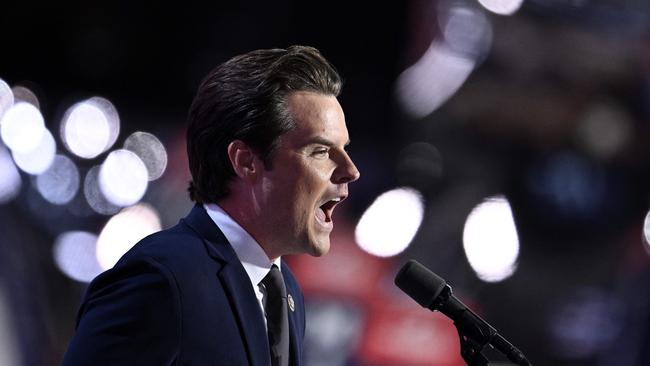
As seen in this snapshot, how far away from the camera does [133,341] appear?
1482 millimetres

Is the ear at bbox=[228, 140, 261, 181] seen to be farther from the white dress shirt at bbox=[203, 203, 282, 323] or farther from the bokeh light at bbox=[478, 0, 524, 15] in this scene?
the bokeh light at bbox=[478, 0, 524, 15]

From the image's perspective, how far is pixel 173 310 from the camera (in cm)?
153

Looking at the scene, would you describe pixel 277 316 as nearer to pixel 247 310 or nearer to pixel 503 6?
pixel 247 310

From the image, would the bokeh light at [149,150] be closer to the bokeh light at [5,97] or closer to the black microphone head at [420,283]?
the bokeh light at [5,97]

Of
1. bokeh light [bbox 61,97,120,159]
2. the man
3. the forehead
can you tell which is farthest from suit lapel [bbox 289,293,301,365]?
bokeh light [bbox 61,97,120,159]

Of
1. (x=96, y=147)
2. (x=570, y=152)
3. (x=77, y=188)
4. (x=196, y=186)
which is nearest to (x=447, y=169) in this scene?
(x=570, y=152)

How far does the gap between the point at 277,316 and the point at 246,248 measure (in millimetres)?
156

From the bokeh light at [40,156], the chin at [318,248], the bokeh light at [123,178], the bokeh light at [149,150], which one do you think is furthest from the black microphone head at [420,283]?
the bokeh light at [40,156]

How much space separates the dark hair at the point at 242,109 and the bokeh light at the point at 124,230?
7.80 m

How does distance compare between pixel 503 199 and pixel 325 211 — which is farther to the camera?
pixel 503 199

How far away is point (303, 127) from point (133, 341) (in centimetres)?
59

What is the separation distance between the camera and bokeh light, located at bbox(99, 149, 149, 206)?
12262 millimetres

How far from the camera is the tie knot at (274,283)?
1.82m

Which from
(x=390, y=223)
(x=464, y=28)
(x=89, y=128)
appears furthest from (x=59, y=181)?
(x=464, y=28)
